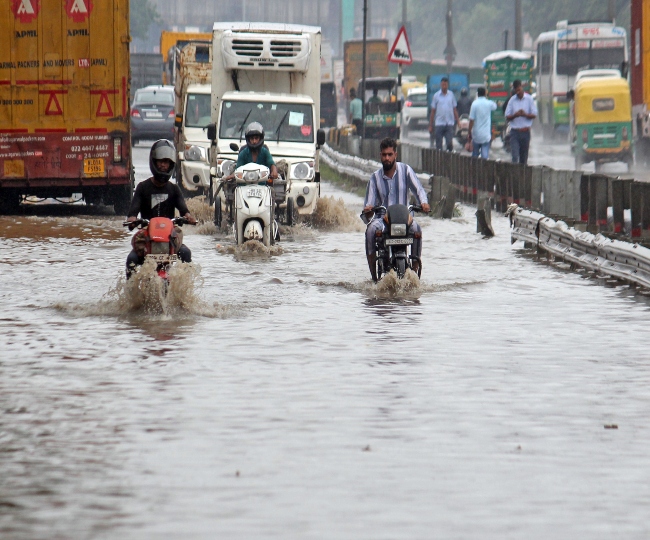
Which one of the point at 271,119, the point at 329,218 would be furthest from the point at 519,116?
the point at 271,119

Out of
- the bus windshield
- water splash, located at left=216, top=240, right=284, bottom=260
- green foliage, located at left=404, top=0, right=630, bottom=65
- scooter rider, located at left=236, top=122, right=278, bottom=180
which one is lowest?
water splash, located at left=216, top=240, right=284, bottom=260

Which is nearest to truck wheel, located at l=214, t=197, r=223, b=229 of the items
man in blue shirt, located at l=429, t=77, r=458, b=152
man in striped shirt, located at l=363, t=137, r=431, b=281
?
man in striped shirt, located at l=363, t=137, r=431, b=281

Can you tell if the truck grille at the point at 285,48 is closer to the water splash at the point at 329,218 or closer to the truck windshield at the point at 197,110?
the water splash at the point at 329,218

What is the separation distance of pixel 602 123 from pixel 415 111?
95.5ft

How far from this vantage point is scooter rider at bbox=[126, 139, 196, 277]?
12.6 metres

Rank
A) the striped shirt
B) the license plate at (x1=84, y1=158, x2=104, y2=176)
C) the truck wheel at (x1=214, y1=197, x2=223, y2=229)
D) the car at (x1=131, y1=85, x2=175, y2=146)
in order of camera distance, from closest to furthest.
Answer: the striped shirt → the truck wheel at (x1=214, y1=197, x2=223, y2=229) → the license plate at (x1=84, y1=158, x2=104, y2=176) → the car at (x1=131, y1=85, x2=175, y2=146)

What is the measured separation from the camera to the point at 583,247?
1662 centimetres

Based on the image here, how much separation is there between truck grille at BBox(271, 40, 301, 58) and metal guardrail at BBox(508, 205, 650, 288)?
6.21 metres

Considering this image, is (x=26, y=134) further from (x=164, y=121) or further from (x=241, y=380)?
(x=164, y=121)

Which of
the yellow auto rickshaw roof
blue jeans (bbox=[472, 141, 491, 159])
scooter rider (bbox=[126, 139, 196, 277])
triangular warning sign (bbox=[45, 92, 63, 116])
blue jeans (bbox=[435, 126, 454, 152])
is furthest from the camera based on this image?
blue jeans (bbox=[435, 126, 454, 152])

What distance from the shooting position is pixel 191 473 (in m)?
6.82

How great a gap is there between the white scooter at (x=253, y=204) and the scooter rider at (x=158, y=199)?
17.6ft

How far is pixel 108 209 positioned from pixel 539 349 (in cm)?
1625

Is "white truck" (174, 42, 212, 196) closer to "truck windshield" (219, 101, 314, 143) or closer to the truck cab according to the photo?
the truck cab
